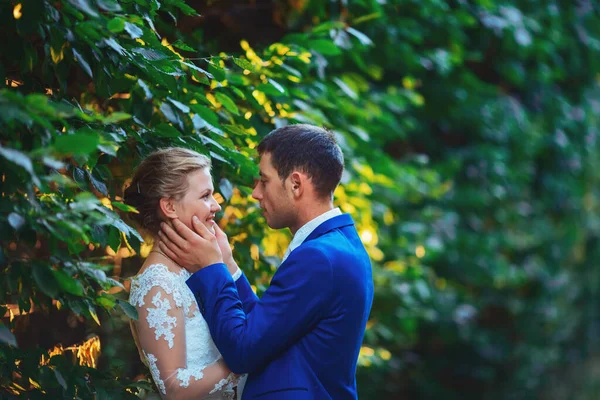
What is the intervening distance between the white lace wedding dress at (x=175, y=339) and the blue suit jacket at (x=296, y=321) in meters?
0.06

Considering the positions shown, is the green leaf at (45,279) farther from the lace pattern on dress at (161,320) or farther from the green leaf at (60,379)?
the lace pattern on dress at (161,320)

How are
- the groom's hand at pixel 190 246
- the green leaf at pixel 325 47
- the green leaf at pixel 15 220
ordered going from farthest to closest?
the green leaf at pixel 325 47 < the groom's hand at pixel 190 246 < the green leaf at pixel 15 220

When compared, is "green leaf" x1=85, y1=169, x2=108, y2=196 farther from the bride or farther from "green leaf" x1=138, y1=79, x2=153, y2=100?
"green leaf" x1=138, y1=79, x2=153, y2=100

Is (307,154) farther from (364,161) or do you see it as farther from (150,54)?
(364,161)

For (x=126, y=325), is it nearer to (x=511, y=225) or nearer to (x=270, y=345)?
(x=270, y=345)

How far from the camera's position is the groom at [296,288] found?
2.25m

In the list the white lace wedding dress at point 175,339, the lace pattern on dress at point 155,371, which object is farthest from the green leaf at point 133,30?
the lace pattern on dress at point 155,371

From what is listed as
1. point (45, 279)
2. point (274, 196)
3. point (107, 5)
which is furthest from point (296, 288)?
point (107, 5)

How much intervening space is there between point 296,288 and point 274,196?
1.25 ft

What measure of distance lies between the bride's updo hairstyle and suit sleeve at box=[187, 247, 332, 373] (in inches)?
11.4

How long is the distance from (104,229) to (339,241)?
2.49 ft

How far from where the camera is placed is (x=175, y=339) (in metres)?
2.27

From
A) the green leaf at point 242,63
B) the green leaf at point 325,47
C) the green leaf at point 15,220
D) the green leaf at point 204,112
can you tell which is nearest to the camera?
the green leaf at point 15,220

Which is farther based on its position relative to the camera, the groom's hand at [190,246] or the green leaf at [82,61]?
the groom's hand at [190,246]
